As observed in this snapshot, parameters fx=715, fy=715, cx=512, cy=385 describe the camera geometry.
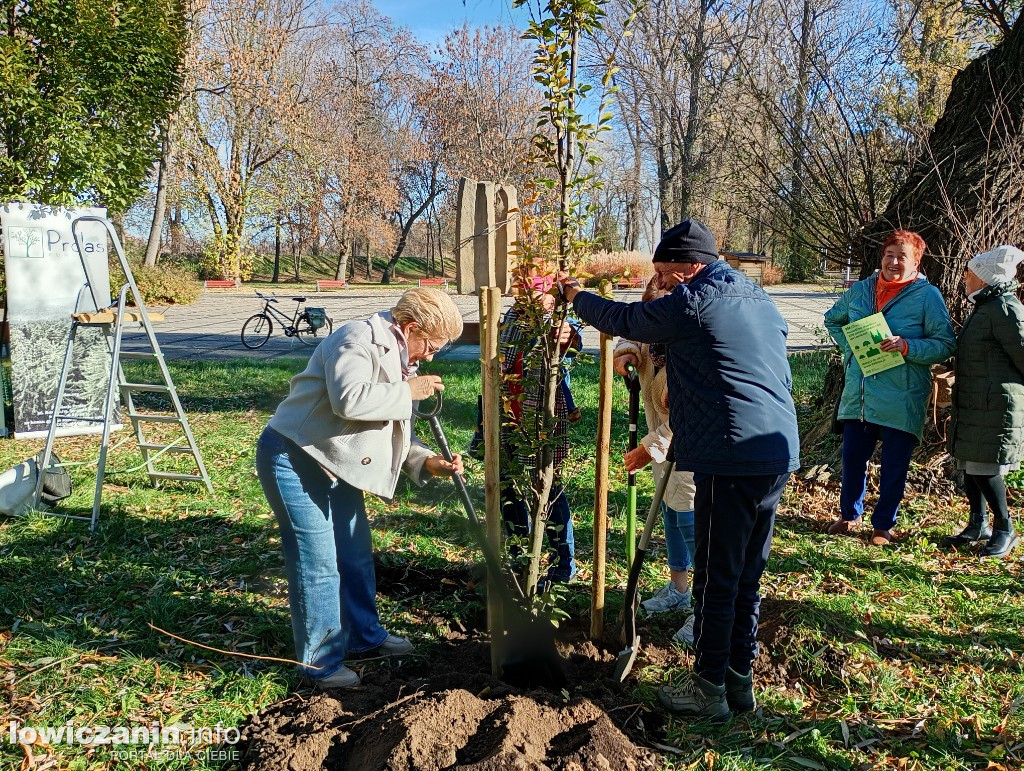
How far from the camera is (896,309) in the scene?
4.36 m

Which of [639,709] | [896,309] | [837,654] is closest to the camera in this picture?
[639,709]

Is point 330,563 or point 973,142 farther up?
point 973,142

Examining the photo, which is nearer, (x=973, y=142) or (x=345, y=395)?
(x=345, y=395)

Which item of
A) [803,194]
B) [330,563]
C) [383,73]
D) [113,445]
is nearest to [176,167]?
[383,73]

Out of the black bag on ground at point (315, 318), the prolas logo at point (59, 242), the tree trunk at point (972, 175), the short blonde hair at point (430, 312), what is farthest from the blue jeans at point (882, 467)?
the black bag on ground at point (315, 318)

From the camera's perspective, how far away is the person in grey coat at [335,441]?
8.73ft

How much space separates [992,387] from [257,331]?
13.1 metres

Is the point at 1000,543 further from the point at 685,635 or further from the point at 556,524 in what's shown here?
the point at 556,524

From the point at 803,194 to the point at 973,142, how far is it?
1.26 m

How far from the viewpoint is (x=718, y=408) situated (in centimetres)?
250

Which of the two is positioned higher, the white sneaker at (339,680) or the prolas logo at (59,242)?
the prolas logo at (59,242)

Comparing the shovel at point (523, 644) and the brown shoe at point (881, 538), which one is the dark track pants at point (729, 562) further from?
the brown shoe at point (881, 538)

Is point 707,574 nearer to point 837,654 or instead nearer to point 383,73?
point 837,654

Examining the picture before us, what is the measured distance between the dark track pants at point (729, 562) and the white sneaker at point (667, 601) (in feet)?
2.52
